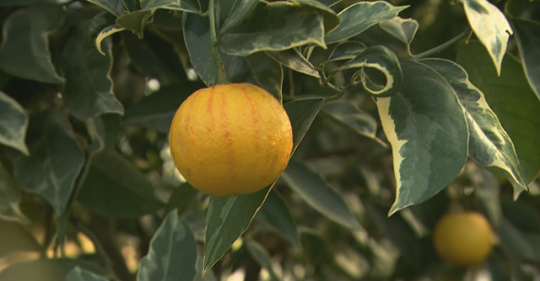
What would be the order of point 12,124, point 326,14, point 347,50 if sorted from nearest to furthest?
point 326,14
point 347,50
point 12,124

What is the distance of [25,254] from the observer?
736 mm

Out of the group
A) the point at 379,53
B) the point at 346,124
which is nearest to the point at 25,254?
the point at 346,124

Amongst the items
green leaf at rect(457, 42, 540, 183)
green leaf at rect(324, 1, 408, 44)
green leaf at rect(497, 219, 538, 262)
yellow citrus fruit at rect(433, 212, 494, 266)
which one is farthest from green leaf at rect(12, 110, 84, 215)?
green leaf at rect(497, 219, 538, 262)

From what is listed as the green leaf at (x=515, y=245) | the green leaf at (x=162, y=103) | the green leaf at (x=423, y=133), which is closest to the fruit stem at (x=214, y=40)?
the green leaf at (x=423, y=133)

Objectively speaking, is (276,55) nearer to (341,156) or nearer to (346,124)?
(346,124)

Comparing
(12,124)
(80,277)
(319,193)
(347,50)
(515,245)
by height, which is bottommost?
(515,245)

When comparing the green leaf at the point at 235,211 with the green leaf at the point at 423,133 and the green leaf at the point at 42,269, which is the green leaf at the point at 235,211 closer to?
the green leaf at the point at 423,133

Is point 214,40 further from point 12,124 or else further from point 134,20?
point 12,124

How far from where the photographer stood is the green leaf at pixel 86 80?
0.57 metres

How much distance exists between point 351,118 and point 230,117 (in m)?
0.32

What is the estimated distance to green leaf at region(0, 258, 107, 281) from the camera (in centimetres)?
67

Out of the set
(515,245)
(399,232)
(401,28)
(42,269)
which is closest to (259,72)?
(401,28)

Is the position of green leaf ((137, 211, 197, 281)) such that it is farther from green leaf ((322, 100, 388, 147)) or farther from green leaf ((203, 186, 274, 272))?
green leaf ((322, 100, 388, 147))

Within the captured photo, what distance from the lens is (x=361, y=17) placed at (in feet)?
1.44
